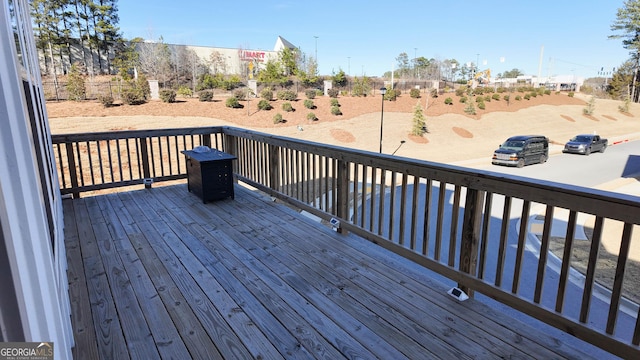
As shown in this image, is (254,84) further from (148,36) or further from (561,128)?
(561,128)

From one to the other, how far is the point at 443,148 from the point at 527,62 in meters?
56.1

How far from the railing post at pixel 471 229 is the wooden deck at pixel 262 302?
257 millimetres

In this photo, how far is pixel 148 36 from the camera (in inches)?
1032

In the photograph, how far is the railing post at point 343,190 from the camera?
3.17 metres

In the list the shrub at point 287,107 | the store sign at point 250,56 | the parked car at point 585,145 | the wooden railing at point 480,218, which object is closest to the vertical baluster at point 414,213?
the wooden railing at point 480,218

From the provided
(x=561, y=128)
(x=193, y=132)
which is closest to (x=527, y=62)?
(x=561, y=128)

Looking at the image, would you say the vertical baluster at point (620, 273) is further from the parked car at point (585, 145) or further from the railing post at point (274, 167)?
the parked car at point (585, 145)

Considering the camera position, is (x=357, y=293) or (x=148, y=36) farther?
(x=148, y=36)

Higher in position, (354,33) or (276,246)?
(354,33)

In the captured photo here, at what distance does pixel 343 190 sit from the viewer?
10.6 ft

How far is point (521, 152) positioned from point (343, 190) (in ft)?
41.3

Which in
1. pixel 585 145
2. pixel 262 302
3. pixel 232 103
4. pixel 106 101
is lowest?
pixel 585 145

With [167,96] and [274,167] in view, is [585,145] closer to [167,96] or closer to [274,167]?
[274,167]

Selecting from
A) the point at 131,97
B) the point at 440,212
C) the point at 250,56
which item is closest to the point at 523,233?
the point at 440,212
